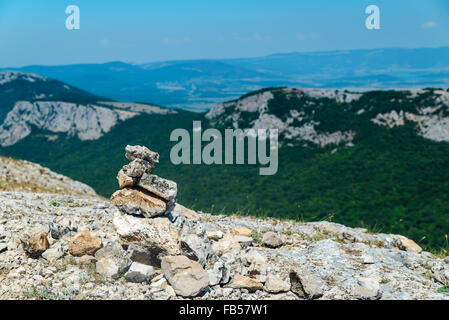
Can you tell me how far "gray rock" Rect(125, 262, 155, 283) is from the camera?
7.99 meters

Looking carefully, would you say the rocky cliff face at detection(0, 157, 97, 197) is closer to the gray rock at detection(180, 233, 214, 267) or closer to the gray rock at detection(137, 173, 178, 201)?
the gray rock at detection(137, 173, 178, 201)

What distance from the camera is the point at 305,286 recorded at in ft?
25.8

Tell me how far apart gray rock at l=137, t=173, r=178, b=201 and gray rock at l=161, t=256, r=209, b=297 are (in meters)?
1.87

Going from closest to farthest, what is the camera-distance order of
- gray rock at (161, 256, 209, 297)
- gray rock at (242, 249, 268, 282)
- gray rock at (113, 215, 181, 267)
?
1. gray rock at (161, 256, 209, 297)
2. gray rock at (242, 249, 268, 282)
3. gray rock at (113, 215, 181, 267)

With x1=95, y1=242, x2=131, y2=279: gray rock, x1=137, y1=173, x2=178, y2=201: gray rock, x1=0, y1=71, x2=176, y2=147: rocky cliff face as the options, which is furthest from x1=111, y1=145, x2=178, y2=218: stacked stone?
x1=0, y1=71, x2=176, y2=147: rocky cliff face

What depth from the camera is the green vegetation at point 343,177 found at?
171 feet

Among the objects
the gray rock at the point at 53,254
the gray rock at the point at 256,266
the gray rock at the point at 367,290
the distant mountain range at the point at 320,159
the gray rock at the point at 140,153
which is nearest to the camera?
the gray rock at the point at 367,290

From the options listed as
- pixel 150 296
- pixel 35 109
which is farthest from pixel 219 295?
pixel 35 109

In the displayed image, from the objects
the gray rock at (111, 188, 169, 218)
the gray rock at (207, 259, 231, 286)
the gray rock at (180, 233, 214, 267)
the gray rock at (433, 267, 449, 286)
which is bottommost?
the gray rock at (433, 267, 449, 286)

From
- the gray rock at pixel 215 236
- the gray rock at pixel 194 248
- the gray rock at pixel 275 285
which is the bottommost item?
the gray rock at pixel 275 285

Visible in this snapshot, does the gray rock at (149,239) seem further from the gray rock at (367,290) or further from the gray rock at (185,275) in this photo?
the gray rock at (367,290)

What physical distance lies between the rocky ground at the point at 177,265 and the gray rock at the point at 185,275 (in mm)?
23

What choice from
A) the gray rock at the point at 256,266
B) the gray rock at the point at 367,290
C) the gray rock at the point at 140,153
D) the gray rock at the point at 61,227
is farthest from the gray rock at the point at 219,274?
the gray rock at the point at 61,227

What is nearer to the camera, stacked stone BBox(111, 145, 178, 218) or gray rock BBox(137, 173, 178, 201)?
stacked stone BBox(111, 145, 178, 218)
